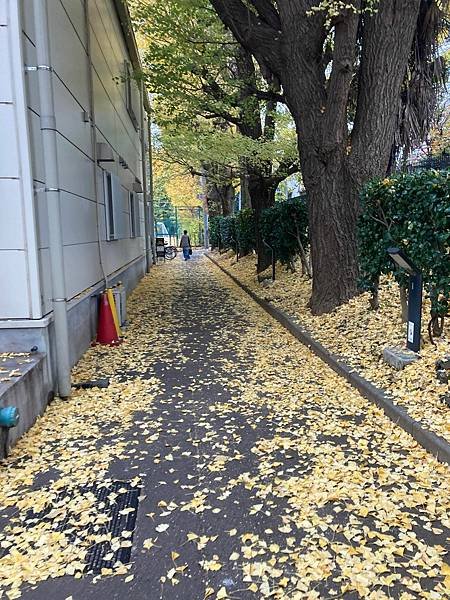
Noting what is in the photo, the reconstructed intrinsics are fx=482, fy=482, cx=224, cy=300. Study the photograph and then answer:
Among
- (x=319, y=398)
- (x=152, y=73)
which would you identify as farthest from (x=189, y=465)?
(x=152, y=73)

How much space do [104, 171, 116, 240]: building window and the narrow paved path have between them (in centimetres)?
339

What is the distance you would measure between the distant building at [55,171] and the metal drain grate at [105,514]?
5.20 feet

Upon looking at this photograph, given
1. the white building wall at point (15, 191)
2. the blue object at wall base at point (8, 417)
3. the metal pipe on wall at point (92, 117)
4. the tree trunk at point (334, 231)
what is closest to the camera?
the blue object at wall base at point (8, 417)

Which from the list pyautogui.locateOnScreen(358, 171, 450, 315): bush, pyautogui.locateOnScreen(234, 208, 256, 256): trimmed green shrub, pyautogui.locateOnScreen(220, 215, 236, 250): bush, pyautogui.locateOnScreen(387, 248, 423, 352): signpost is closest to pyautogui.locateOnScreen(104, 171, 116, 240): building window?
pyautogui.locateOnScreen(358, 171, 450, 315): bush

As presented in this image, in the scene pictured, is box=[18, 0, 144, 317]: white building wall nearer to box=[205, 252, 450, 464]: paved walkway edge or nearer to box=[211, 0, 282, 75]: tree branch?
box=[211, 0, 282, 75]: tree branch

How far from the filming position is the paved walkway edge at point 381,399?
10.0 feet

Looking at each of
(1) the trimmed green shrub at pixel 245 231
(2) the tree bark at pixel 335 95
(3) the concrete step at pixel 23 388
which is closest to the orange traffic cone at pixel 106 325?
(3) the concrete step at pixel 23 388

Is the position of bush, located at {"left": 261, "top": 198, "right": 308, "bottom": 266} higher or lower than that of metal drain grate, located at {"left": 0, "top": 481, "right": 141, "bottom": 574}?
higher

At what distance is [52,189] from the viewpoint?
4.09m

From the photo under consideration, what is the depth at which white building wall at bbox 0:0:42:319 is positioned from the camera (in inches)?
150

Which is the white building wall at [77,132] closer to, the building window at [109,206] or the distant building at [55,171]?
the distant building at [55,171]

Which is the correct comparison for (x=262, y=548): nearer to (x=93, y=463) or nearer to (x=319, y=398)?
(x=93, y=463)

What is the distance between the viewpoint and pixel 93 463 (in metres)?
3.17

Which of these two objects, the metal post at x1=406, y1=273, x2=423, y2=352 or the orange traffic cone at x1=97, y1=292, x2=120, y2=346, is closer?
the metal post at x1=406, y1=273, x2=423, y2=352
